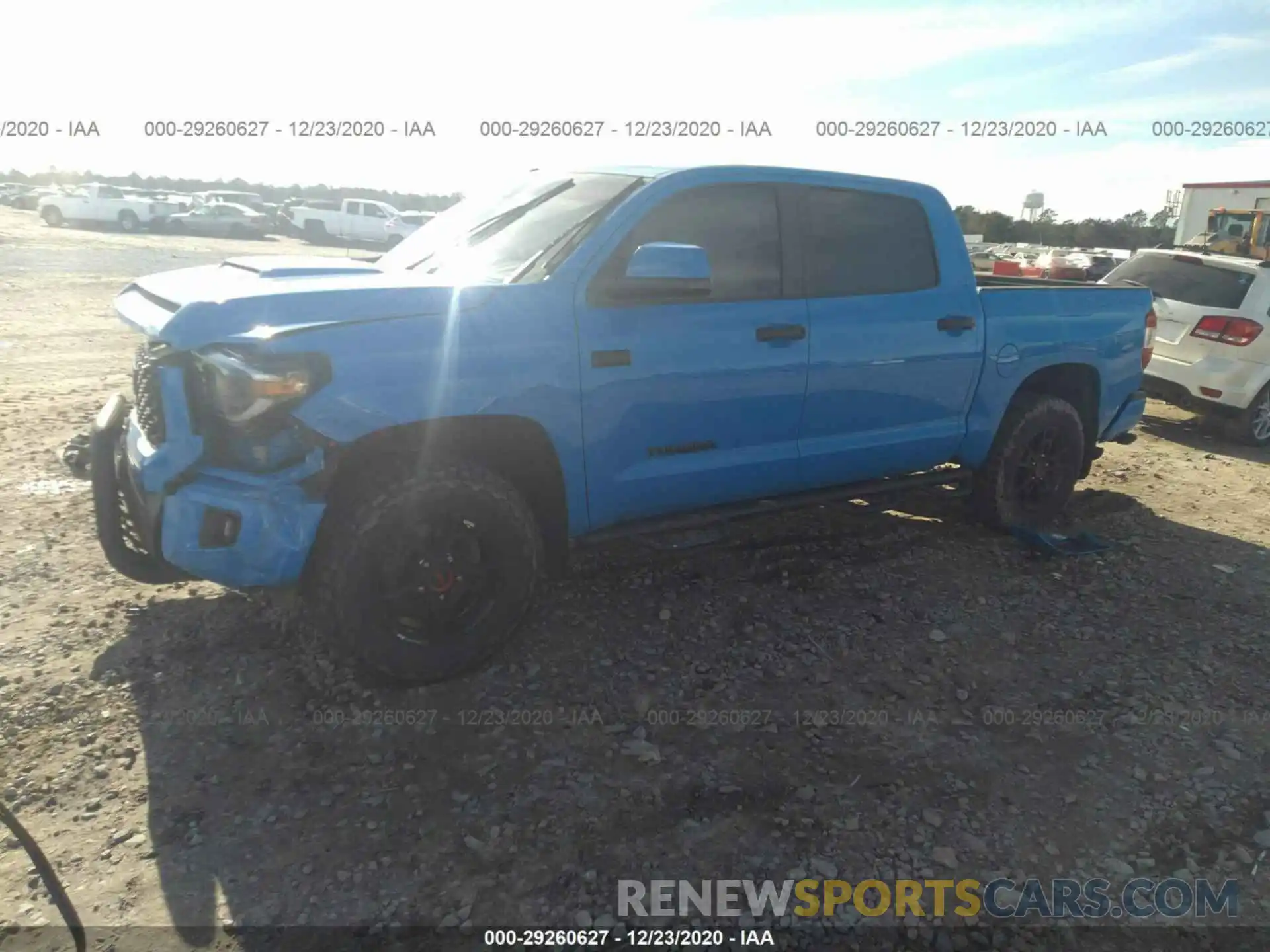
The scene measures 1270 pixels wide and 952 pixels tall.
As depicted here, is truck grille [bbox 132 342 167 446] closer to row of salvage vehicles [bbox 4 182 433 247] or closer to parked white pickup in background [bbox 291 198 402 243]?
row of salvage vehicles [bbox 4 182 433 247]

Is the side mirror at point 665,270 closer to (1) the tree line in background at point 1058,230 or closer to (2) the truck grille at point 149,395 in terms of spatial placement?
(2) the truck grille at point 149,395

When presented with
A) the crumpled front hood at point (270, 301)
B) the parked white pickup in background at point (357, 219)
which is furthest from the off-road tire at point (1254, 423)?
the parked white pickup in background at point (357, 219)

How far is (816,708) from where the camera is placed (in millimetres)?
3354

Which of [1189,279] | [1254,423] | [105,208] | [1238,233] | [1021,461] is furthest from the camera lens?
[105,208]

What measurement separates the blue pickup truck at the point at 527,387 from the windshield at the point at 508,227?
0.02 meters

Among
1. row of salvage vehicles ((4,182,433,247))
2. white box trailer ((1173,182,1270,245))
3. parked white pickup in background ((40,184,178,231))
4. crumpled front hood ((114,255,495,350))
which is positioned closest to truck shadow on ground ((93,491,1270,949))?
crumpled front hood ((114,255,495,350))

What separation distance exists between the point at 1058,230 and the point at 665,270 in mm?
53877

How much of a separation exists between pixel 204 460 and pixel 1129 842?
3.18m

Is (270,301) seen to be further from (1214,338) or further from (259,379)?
(1214,338)

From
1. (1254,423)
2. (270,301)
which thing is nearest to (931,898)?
(270,301)

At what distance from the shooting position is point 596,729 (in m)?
3.17

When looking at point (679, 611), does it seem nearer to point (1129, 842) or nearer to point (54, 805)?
point (1129, 842)

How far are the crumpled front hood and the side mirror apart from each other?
530 millimetres

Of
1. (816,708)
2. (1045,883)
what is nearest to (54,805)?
(816,708)
